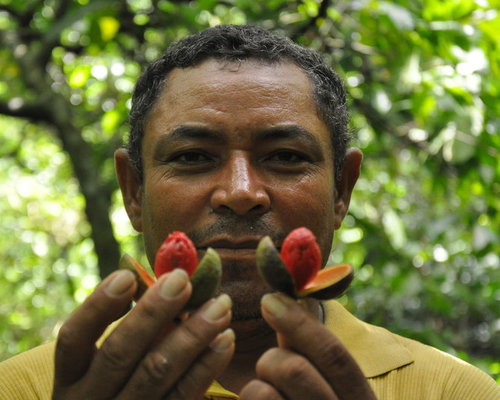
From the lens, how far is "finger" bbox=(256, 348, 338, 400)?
4.51 ft

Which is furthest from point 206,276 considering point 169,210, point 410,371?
point 410,371

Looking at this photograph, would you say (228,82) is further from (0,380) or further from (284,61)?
(0,380)

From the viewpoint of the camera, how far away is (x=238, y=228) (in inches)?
76.3

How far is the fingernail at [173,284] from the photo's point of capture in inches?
52.1

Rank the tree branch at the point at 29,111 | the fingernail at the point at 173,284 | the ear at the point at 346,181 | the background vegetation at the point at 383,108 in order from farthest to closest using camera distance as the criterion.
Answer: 1. the tree branch at the point at 29,111
2. the background vegetation at the point at 383,108
3. the ear at the point at 346,181
4. the fingernail at the point at 173,284

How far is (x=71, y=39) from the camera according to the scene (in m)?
6.29

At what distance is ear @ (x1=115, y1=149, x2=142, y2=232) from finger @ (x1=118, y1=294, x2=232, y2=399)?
1.16 meters

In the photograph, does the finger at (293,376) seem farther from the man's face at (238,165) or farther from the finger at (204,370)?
the man's face at (238,165)

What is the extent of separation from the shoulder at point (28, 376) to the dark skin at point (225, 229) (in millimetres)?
498

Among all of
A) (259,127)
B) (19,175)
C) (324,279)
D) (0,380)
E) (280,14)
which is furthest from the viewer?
(19,175)

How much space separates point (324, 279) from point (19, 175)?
28.8 ft

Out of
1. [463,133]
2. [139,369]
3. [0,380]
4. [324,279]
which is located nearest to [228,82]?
[324,279]

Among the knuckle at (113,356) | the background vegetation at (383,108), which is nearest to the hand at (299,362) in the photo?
the knuckle at (113,356)

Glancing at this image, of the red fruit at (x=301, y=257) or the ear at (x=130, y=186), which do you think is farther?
the ear at (x=130, y=186)
